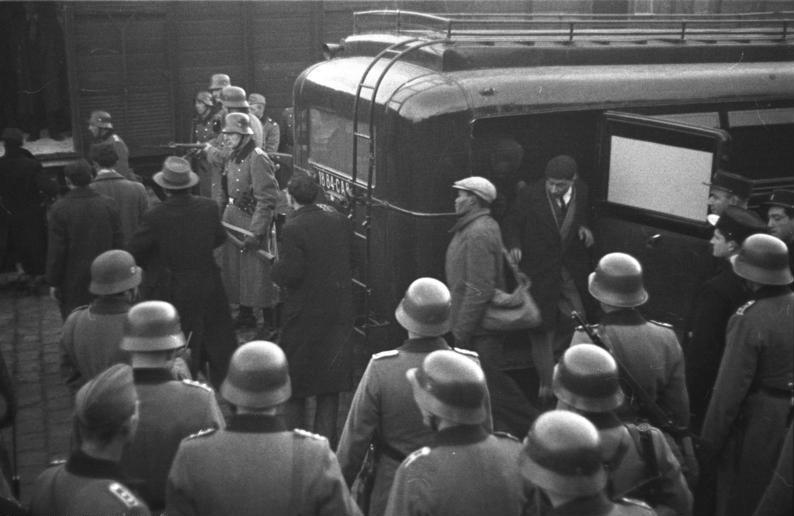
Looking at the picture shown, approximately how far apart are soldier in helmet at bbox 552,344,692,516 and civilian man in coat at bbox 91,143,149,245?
4.96 meters

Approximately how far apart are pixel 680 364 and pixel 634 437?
0.79 metres

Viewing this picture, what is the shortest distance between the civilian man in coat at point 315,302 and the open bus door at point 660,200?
214 centimetres

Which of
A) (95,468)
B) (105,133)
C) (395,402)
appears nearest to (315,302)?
(395,402)

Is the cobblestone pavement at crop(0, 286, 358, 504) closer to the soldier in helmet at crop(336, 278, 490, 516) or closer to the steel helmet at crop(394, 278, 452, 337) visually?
the soldier in helmet at crop(336, 278, 490, 516)

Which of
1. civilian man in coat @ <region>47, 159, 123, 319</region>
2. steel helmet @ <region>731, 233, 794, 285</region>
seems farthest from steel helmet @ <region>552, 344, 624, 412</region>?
civilian man in coat @ <region>47, 159, 123, 319</region>

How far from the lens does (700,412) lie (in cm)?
566

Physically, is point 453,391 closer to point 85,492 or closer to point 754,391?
point 85,492

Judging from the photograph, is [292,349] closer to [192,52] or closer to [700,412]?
[700,412]

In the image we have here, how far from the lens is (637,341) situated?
179 inches

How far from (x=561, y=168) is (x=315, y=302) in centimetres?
194

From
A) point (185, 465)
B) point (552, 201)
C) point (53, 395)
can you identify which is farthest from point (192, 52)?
point (185, 465)

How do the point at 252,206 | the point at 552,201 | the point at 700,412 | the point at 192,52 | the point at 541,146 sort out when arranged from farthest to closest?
the point at 192,52
the point at 252,206
the point at 541,146
the point at 552,201
the point at 700,412

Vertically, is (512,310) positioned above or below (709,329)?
below

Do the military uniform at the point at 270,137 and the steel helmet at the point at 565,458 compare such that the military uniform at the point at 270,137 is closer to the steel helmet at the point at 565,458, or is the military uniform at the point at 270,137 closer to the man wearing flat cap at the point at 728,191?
the man wearing flat cap at the point at 728,191
